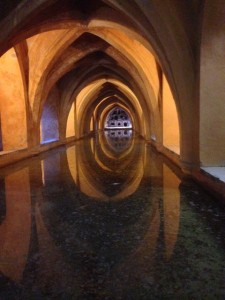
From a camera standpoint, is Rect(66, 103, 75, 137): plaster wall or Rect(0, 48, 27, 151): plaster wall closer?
Rect(0, 48, 27, 151): plaster wall

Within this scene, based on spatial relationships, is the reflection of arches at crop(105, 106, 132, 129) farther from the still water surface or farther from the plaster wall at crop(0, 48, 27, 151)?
the still water surface

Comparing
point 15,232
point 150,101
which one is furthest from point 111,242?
point 150,101

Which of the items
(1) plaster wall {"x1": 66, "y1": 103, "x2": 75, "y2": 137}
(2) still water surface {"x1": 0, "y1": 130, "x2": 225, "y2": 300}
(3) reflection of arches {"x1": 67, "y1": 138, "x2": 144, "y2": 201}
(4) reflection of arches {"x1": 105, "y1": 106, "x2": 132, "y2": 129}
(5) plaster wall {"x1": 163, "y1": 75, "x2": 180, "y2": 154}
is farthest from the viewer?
(4) reflection of arches {"x1": 105, "y1": 106, "x2": 132, "y2": 129}

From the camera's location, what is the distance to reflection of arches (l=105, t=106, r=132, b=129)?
3400cm

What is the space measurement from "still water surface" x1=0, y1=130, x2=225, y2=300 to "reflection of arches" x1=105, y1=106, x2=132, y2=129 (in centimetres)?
2964

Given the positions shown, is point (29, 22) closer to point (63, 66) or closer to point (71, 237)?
point (63, 66)

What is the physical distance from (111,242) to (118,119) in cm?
3243

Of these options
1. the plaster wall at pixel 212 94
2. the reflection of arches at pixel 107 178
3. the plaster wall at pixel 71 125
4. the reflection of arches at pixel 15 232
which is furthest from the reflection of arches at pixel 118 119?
the reflection of arches at pixel 15 232

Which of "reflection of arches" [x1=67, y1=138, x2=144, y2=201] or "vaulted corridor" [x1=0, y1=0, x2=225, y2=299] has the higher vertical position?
"vaulted corridor" [x1=0, y1=0, x2=225, y2=299]

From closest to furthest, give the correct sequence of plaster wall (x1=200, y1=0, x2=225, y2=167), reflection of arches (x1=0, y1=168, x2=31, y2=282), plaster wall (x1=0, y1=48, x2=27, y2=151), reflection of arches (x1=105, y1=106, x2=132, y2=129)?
reflection of arches (x1=0, y1=168, x2=31, y2=282) → plaster wall (x1=200, y1=0, x2=225, y2=167) → plaster wall (x1=0, y1=48, x2=27, y2=151) → reflection of arches (x1=105, y1=106, x2=132, y2=129)

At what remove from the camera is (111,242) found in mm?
2432

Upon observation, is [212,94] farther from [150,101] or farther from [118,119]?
[118,119]

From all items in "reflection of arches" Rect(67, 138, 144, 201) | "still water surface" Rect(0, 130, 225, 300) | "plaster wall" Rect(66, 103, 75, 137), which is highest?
"plaster wall" Rect(66, 103, 75, 137)

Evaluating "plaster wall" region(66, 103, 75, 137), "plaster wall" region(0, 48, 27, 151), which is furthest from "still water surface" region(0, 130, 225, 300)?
"plaster wall" region(66, 103, 75, 137)
